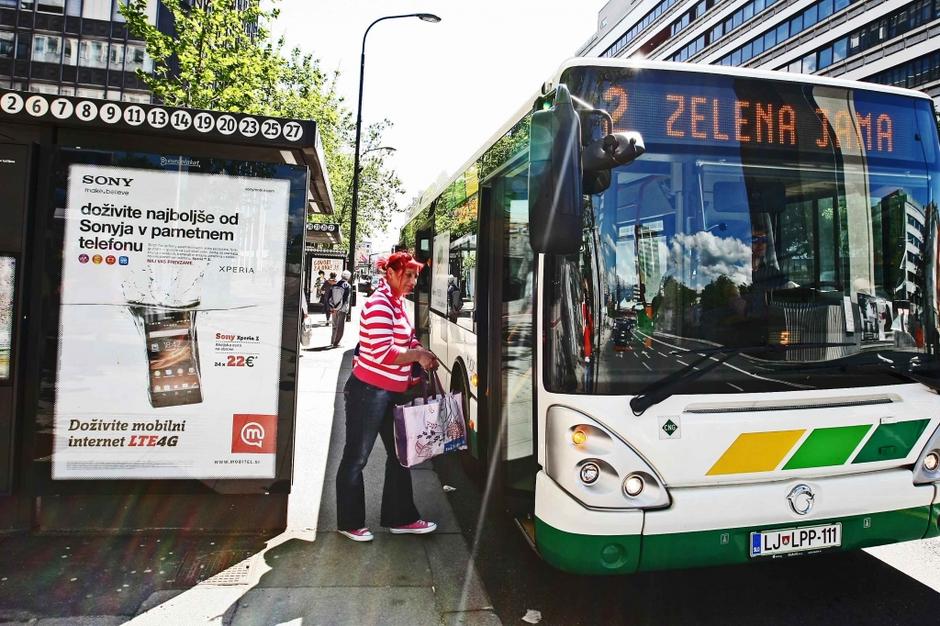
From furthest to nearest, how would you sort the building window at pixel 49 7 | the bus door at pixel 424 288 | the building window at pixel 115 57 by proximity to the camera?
the building window at pixel 115 57 → the building window at pixel 49 7 → the bus door at pixel 424 288

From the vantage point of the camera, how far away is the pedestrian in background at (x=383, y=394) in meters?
4.49

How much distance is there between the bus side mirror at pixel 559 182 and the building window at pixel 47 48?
46.6 meters

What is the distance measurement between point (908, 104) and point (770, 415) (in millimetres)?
1931

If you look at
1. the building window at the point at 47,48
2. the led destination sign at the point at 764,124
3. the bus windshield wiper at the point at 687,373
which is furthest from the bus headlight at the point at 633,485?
the building window at the point at 47,48

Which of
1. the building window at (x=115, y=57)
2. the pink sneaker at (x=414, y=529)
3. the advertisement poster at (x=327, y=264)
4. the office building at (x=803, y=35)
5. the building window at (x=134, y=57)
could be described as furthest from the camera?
→ the building window at (x=134, y=57)

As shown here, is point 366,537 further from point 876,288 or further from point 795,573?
point 876,288

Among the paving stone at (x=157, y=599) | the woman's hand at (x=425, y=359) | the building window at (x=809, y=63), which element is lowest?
the paving stone at (x=157, y=599)

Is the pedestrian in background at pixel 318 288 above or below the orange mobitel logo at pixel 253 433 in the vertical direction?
above

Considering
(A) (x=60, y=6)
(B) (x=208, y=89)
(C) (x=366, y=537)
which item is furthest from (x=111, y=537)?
(A) (x=60, y=6)

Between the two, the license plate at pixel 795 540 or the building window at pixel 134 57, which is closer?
the license plate at pixel 795 540

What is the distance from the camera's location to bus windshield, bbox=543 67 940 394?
3.37m

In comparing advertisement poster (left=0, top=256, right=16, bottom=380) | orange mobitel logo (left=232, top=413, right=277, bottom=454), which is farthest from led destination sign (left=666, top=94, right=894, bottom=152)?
advertisement poster (left=0, top=256, right=16, bottom=380)

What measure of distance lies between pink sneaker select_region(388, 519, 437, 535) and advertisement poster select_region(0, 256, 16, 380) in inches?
105

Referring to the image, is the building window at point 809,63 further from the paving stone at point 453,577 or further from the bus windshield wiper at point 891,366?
the paving stone at point 453,577
